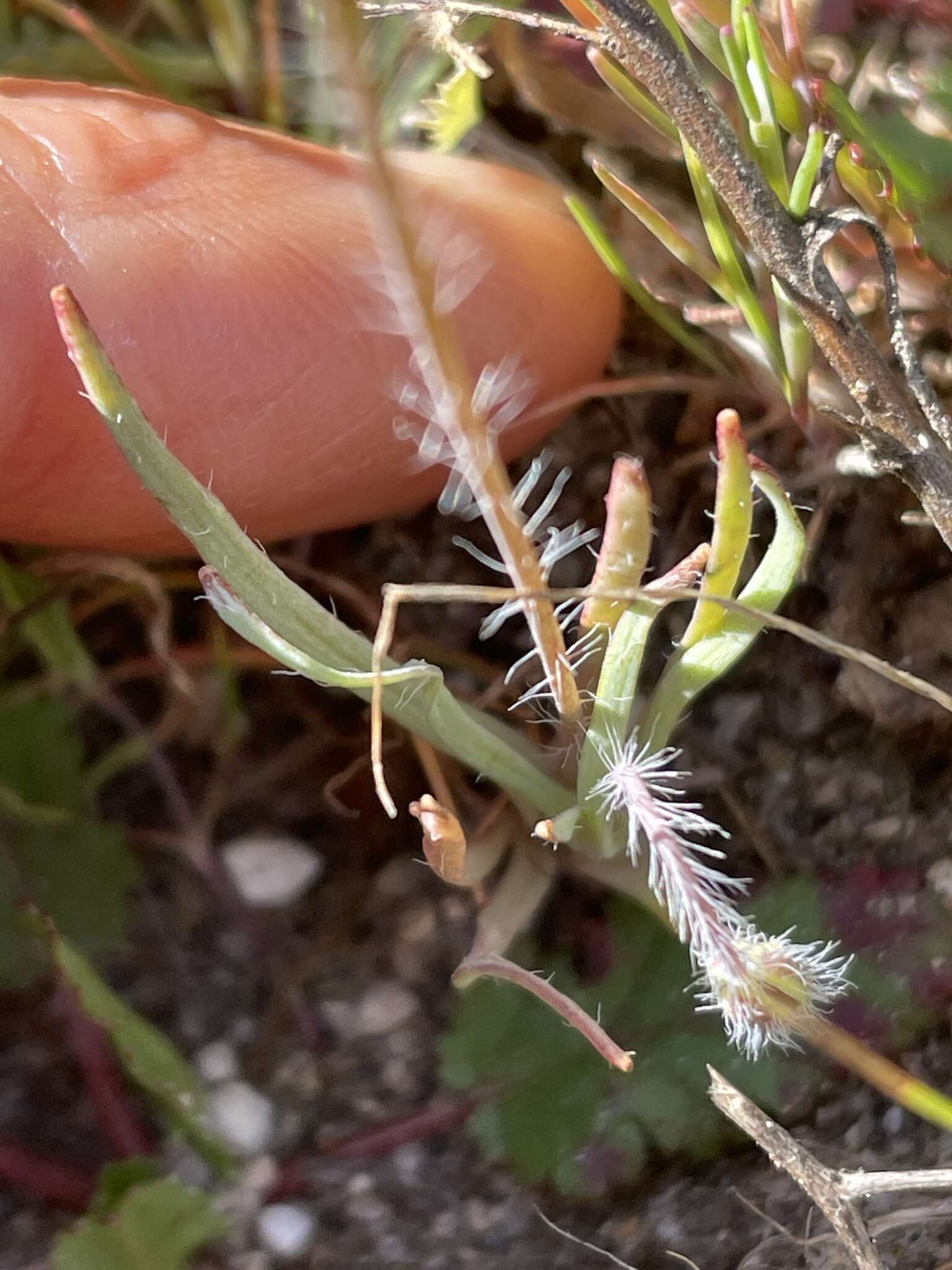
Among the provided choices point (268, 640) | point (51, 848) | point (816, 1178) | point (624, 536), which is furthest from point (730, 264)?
point (51, 848)

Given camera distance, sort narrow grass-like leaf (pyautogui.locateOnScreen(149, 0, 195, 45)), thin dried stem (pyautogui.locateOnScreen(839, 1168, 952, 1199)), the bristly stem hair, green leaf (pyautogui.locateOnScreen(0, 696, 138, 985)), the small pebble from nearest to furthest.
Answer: the bristly stem hair
thin dried stem (pyautogui.locateOnScreen(839, 1168, 952, 1199))
the small pebble
green leaf (pyautogui.locateOnScreen(0, 696, 138, 985))
narrow grass-like leaf (pyautogui.locateOnScreen(149, 0, 195, 45))

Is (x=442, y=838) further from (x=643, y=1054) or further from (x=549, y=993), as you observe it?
(x=643, y=1054)

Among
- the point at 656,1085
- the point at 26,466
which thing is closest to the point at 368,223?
the point at 26,466

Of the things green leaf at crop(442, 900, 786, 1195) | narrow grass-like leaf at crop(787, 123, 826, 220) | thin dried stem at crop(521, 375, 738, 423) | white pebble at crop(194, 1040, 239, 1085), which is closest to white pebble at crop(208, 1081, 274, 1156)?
white pebble at crop(194, 1040, 239, 1085)

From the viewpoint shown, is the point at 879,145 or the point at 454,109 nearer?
the point at 879,145

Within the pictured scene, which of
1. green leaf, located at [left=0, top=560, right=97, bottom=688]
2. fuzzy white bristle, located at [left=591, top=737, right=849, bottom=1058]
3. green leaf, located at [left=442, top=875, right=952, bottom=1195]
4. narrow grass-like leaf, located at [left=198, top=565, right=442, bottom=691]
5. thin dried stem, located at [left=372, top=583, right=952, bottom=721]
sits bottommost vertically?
green leaf, located at [left=0, top=560, right=97, bottom=688]

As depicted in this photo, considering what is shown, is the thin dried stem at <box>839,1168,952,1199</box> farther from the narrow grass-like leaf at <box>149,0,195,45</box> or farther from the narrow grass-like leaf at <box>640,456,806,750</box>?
the narrow grass-like leaf at <box>149,0,195,45</box>

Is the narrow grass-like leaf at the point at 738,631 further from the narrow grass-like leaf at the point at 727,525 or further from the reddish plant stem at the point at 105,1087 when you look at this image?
the reddish plant stem at the point at 105,1087

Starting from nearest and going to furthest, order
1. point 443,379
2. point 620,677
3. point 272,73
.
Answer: point 443,379 < point 620,677 < point 272,73
